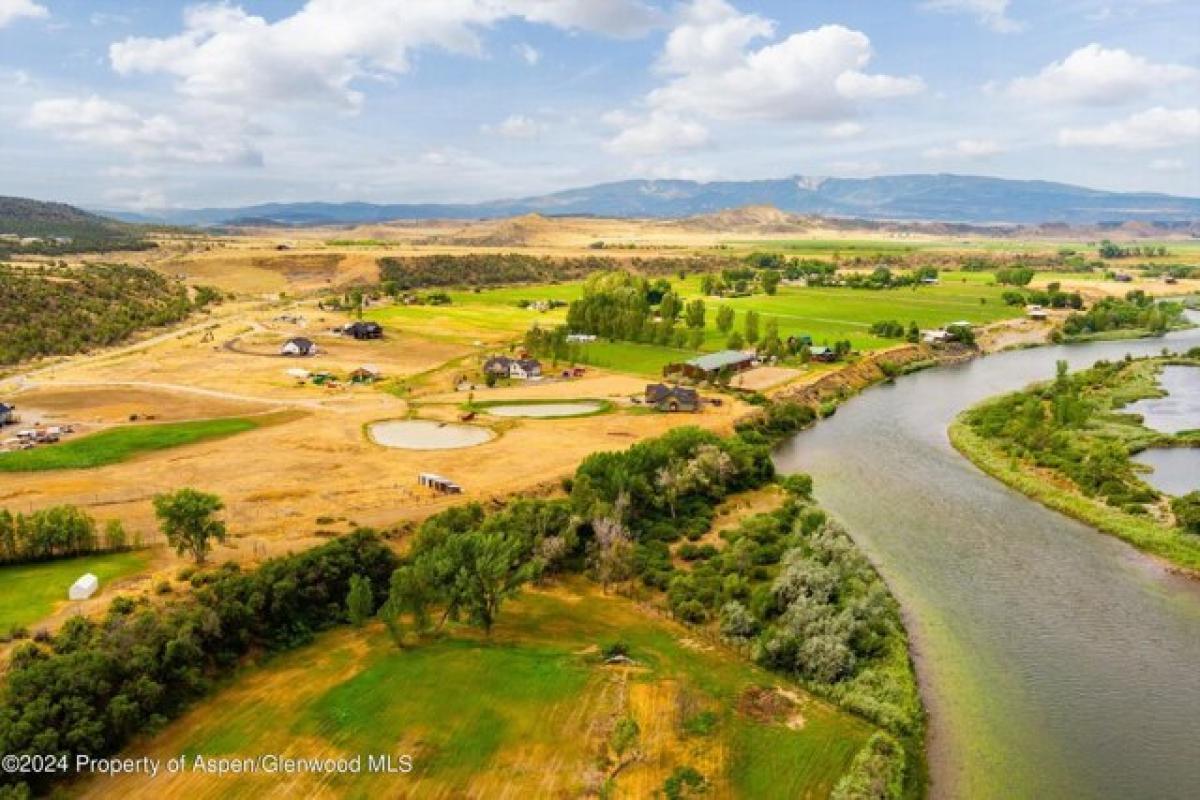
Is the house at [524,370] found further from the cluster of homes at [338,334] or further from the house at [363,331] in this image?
the house at [363,331]

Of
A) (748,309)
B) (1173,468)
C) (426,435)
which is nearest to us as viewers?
(1173,468)

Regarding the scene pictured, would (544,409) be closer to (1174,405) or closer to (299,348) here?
(299,348)

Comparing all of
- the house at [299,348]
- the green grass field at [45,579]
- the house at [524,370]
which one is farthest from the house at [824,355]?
the green grass field at [45,579]

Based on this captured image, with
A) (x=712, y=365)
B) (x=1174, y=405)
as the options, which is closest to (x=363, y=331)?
(x=712, y=365)

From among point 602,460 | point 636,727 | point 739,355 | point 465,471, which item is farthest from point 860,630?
point 739,355

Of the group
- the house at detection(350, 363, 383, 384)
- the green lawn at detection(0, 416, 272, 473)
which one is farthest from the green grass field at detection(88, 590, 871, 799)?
the house at detection(350, 363, 383, 384)

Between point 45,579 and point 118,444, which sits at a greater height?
point 118,444
